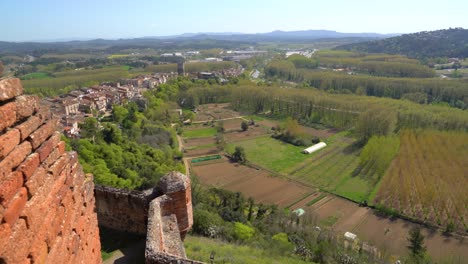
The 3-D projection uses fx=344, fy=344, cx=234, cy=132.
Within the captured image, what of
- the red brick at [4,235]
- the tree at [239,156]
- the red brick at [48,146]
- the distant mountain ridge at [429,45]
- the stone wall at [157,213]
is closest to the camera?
the red brick at [4,235]

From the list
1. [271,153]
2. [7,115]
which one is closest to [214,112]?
[271,153]

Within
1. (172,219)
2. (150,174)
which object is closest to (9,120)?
(172,219)

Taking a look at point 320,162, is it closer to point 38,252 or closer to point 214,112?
point 214,112

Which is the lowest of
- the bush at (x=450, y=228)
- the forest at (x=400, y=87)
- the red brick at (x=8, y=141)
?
the bush at (x=450, y=228)

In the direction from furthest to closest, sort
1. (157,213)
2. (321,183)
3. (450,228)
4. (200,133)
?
1. (200,133)
2. (321,183)
3. (450,228)
4. (157,213)

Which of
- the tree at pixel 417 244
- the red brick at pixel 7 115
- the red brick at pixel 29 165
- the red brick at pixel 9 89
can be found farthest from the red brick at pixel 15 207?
the tree at pixel 417 244

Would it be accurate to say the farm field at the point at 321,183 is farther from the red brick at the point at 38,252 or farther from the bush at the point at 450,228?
the red brick at the point at 38,252

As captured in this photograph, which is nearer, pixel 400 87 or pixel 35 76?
pixel 400 87

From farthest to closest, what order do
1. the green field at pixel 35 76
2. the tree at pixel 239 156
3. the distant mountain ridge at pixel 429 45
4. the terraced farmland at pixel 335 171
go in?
1. the distant mountain ridge at pixel 429 45
2. the green field at pixel 35 76
3. the tree at pixel 239 156
4. the terraced farmland at pixel 335 171
